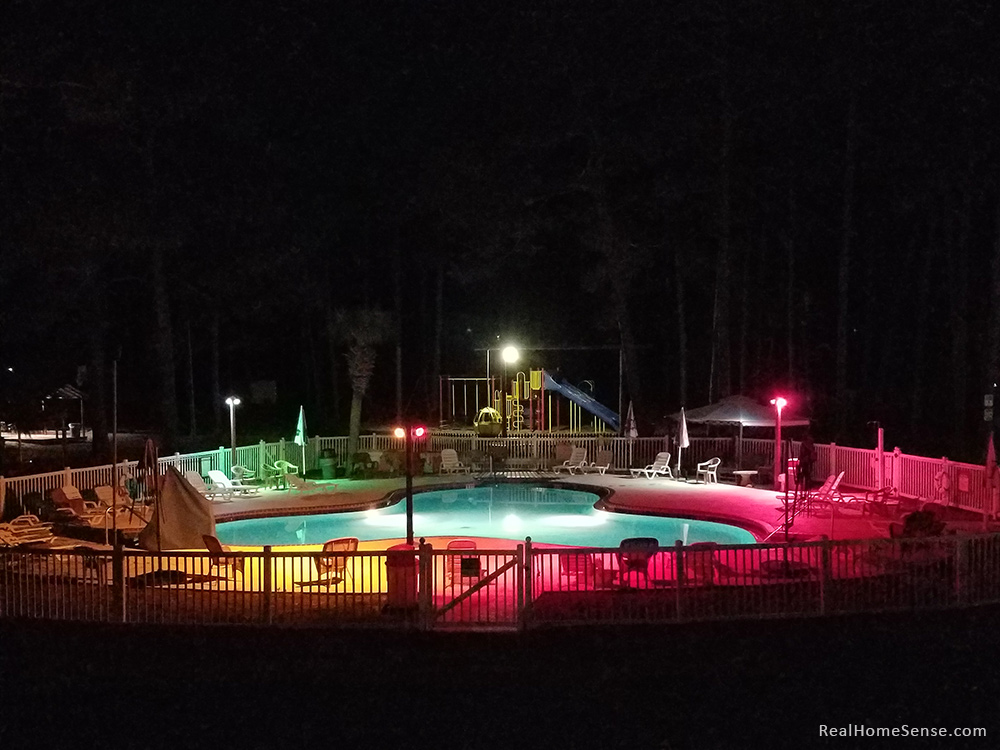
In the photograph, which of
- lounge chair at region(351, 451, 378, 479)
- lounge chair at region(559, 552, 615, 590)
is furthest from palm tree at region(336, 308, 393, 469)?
lounge chair at region(559, 552, 615, 590)

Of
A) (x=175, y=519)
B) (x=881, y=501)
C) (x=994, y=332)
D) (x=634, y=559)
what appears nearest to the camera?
(x=634, y=559)

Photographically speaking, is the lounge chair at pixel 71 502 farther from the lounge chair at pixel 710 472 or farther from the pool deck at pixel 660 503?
the lounge chair at pixel 710 472

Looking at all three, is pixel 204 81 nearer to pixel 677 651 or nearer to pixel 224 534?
pixel 224 534

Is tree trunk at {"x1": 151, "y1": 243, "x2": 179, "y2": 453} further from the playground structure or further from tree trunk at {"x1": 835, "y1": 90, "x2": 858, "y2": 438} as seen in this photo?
tree trunk at {"x1": 835, "y1": 90, "x2": 858, "y2": 438}

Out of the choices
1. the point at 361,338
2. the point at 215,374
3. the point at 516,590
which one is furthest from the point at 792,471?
the point at 215,374

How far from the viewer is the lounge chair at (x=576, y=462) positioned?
78.2 ft

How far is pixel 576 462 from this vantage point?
23859mm

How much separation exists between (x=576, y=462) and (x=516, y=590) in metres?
14.5

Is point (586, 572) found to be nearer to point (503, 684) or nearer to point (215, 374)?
point (503, 684)

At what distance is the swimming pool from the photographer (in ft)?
55.3

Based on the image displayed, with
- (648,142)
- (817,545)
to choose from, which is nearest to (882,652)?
(817,545)

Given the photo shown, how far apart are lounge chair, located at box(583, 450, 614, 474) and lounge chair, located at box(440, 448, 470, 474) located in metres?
3.10

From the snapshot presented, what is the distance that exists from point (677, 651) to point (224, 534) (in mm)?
10996

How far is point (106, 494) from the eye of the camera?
17.0 meters
